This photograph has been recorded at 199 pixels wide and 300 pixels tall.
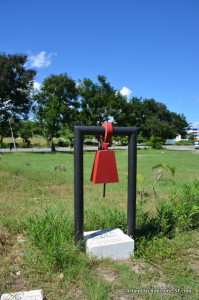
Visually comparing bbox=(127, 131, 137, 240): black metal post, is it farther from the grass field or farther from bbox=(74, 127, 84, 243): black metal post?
bbox=(74, 127, 84, 243): black metal post

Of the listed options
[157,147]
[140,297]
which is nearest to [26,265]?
[140,297]

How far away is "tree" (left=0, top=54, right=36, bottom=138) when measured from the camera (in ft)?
65.6

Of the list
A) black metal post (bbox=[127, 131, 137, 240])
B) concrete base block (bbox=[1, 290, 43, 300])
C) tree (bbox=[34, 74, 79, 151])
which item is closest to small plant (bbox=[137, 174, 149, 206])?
black metal post (bbox=[127, 131, 137, 240])

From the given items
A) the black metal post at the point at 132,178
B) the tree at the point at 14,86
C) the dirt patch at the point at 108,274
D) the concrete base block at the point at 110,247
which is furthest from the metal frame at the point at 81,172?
the tree at the point at 14,86

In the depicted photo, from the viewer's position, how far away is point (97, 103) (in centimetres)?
3091

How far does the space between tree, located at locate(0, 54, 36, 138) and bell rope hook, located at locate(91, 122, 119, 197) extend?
61.7 feet

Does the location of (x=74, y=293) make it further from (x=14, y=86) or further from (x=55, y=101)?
(x=55, y=101)

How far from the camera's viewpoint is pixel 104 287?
227 centimetres

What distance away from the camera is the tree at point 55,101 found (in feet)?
80.0

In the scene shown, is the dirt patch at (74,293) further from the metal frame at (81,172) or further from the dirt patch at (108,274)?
the metal frame at (81,172)

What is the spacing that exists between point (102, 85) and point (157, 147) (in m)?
11.6

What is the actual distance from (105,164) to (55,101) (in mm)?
22138

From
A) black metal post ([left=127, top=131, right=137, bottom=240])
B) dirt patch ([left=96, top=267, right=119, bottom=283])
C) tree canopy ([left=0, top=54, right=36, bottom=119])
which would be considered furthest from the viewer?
tree canopy ([left=0, top=54, right=36, bottom=119])

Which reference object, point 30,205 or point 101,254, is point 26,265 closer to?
point 101,254
